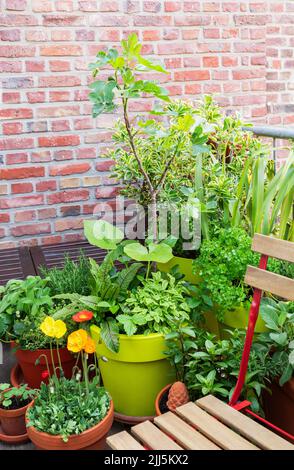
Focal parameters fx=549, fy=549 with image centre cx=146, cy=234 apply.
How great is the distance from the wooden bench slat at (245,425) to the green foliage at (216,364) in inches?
4.1

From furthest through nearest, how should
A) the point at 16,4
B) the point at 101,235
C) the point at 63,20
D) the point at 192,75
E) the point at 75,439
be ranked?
the point at 192,75
the point at 63,20
the point at 16,4
the point at 101,235
the point at 75,439

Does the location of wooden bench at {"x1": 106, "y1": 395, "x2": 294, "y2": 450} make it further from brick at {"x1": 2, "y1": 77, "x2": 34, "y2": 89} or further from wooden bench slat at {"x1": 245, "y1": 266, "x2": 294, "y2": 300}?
brick at {"x1": 2, "y1": 77, "x2": 34, "y2": 89}

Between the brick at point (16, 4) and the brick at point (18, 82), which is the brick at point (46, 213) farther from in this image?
the brick at point (16, 4)

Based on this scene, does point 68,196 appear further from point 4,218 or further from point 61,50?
point 61,50

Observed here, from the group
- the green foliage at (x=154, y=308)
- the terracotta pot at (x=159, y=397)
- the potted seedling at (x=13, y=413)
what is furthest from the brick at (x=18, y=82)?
the terracotta pot at (x=159, y=397)

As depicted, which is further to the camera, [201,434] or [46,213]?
[46,213]

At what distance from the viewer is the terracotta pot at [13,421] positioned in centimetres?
190

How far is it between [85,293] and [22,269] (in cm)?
51

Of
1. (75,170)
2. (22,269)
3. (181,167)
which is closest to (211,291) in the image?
(181,167)

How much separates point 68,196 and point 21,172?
294 millimetres

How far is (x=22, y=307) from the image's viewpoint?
2137 millimetres

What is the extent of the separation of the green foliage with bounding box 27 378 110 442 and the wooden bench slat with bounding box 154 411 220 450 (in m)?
0.24

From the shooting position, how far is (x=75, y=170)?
310 centimetres

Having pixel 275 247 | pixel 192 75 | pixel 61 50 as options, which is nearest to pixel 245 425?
pixel 275 247
